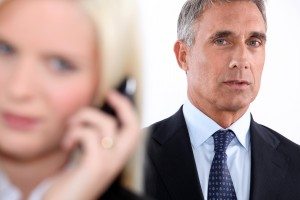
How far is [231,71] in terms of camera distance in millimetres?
1135

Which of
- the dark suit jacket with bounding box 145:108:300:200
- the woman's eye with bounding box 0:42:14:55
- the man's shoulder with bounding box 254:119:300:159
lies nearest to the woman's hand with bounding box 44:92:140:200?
the woman's eye with bounding box 0:42:14:55

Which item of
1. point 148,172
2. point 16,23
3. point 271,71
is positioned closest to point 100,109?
point 16,23

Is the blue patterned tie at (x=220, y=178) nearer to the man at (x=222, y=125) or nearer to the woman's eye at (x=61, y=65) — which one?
the man at (x=222, y=125)

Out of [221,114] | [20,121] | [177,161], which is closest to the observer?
[20,121]

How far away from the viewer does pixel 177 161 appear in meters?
1.10

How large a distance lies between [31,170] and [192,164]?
532 mm

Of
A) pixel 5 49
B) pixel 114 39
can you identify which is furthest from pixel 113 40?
pixel 5 49

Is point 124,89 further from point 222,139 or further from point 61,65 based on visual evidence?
point 222,139

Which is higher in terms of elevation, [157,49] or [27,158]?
[157,49]

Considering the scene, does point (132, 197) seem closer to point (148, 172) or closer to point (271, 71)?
point (148, 172)

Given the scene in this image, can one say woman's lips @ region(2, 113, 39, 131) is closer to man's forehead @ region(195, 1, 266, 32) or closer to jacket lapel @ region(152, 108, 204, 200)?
jacket lapel @ region(152, 108, 204, 200)

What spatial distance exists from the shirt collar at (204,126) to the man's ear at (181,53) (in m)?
0.10

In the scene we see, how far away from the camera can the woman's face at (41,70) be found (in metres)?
0.60

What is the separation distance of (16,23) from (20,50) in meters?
0.04
